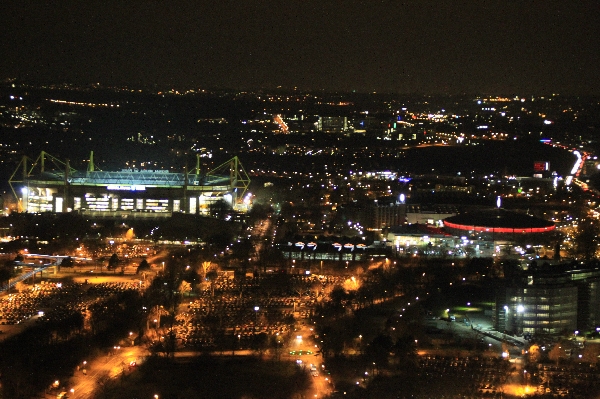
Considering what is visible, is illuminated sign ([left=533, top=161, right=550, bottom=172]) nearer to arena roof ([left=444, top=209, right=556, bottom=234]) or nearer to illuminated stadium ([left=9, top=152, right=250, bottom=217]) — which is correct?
illuminated stadium ([left=9, top=152, right=250, bottom=217])

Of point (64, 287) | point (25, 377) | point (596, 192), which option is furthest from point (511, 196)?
point (25, 377)

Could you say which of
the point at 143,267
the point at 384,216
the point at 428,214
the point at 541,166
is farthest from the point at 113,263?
the point at 541,166

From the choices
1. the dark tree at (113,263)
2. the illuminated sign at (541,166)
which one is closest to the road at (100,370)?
the dark tree at (113,263)

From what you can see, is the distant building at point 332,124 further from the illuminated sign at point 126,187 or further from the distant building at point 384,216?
the distant building at point 384,216

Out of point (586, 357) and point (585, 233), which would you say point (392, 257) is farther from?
point (586, 357)

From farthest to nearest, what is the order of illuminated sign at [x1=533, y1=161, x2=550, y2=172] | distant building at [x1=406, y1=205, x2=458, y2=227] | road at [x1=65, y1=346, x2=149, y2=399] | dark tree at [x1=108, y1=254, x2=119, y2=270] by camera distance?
illuminated sign at [x1=533, y1=161, x2=550, y2=172] < distant building at [x1=406, y1=205, x2=458, y2=227] < dark tree at [x1=108, y1=254, x2=119, y2=270] < road at [x1=65, y1=346, x2=149, y2=399]

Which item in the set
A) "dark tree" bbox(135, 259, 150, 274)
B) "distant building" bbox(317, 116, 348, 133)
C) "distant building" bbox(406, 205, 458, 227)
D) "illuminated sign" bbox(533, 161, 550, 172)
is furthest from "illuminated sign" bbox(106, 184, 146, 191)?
"distant building" bbox(317, 116, 348, 133)

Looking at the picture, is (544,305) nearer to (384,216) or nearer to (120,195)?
(384,216)

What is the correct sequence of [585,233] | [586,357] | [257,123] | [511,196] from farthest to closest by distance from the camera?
[257,123], [511,196], [585,233], [586,357]
